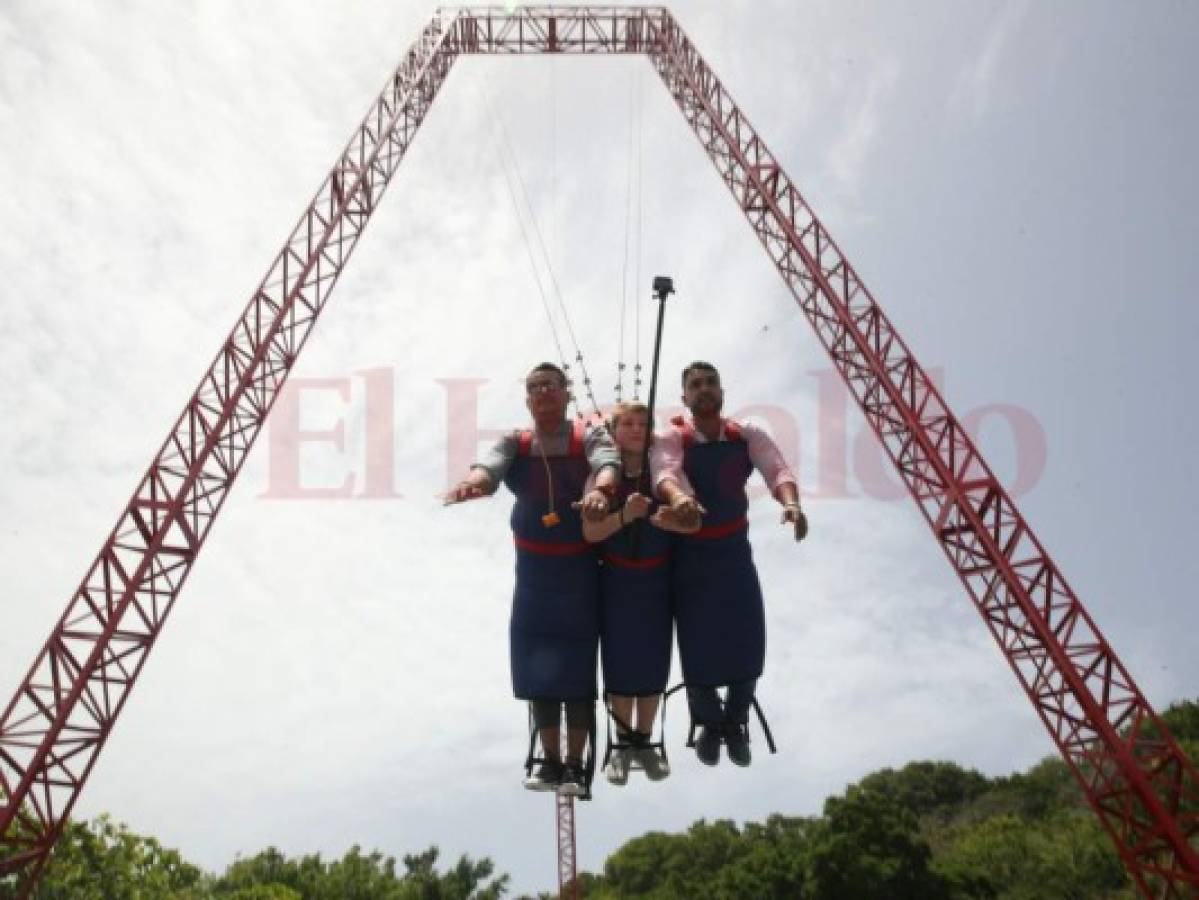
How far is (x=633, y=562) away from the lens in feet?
14.1

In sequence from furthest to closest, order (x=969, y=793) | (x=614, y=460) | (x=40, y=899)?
(x=969, y=793), (x=40, y=899), (x=614, y=460)

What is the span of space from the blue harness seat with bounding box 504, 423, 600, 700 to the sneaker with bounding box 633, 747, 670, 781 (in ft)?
1.36

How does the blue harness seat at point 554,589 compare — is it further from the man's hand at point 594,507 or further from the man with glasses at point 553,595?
the man's hand at point 594,507

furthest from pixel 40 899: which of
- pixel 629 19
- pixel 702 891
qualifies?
pixel 629 19

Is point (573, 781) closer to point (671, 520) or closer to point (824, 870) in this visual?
point (671, 520)

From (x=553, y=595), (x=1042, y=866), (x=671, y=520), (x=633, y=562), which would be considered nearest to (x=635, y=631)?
(x=633, y=562)

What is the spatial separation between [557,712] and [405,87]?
1486cm

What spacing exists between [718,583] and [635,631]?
0.50 meters

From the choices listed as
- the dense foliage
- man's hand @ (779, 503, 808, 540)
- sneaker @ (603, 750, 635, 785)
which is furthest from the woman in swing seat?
the dense foliage

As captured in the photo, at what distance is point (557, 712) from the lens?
435 centimetres

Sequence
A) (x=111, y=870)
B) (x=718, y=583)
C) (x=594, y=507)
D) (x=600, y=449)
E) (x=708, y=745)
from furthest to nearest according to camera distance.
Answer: (x=111, y=870) < (x=708, y=745) < (x=718, y=583) < (x=600, y=449) < (x=594, y=507)

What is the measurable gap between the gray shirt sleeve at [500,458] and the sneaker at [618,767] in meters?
1.58

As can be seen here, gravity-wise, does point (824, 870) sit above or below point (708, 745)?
above

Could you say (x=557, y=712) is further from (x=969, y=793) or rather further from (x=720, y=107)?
(x=969, y=793)
